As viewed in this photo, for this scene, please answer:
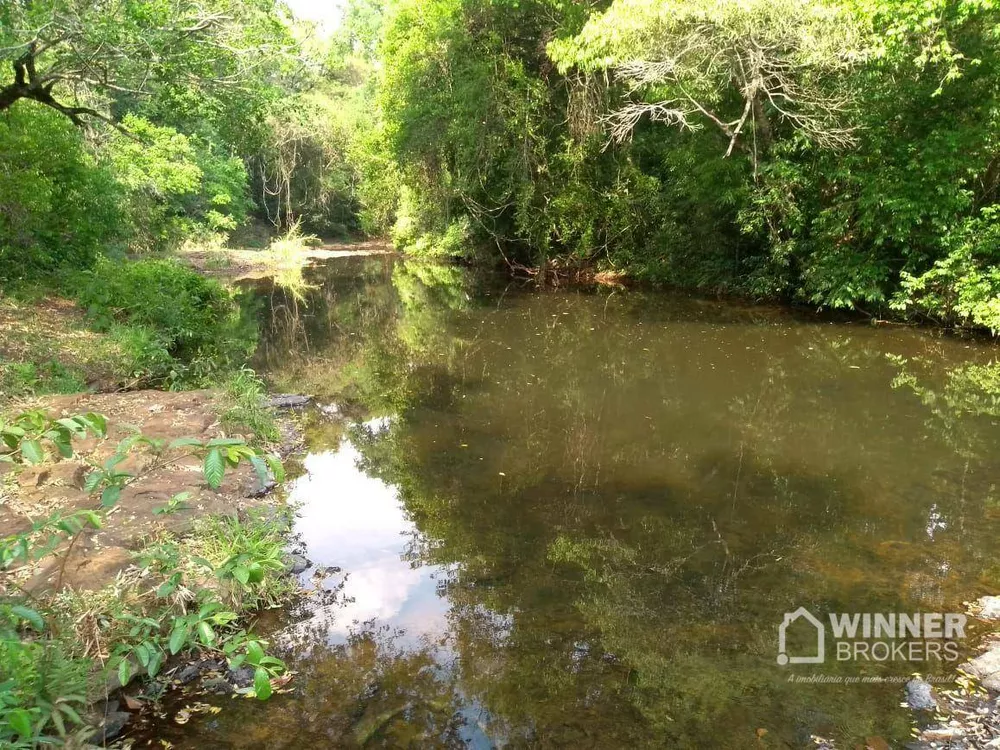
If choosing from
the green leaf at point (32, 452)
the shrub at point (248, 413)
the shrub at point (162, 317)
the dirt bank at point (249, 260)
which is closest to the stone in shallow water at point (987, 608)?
the green leaf at point (32, 452)

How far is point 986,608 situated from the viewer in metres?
3.94

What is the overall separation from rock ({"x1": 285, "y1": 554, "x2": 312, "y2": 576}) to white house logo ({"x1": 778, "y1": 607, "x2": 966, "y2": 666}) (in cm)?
302

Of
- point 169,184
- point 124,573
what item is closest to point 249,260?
point 169,184

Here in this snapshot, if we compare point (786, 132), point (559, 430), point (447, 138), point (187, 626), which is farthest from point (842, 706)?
point (447, 138)

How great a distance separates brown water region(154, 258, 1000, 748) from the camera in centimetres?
325

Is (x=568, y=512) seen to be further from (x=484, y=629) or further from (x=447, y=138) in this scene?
(x=447, y=138)

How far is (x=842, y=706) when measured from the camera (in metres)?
3.25

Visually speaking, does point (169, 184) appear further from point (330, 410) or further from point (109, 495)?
point (109, 495)

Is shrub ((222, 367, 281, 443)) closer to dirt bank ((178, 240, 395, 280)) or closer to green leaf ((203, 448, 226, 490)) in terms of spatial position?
green leaf ((203, 448, 226, 490))

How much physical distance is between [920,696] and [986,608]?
109 centimetres

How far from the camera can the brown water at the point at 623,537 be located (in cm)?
325

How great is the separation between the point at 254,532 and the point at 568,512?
234cm

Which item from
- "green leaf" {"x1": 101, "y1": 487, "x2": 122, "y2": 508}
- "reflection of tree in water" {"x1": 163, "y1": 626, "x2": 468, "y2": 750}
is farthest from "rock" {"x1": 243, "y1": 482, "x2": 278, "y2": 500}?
"green leaf" {"x1": 101, "y1": 487, "x2": 122, "y2": 508}

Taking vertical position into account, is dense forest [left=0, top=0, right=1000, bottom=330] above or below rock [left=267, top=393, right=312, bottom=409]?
above
